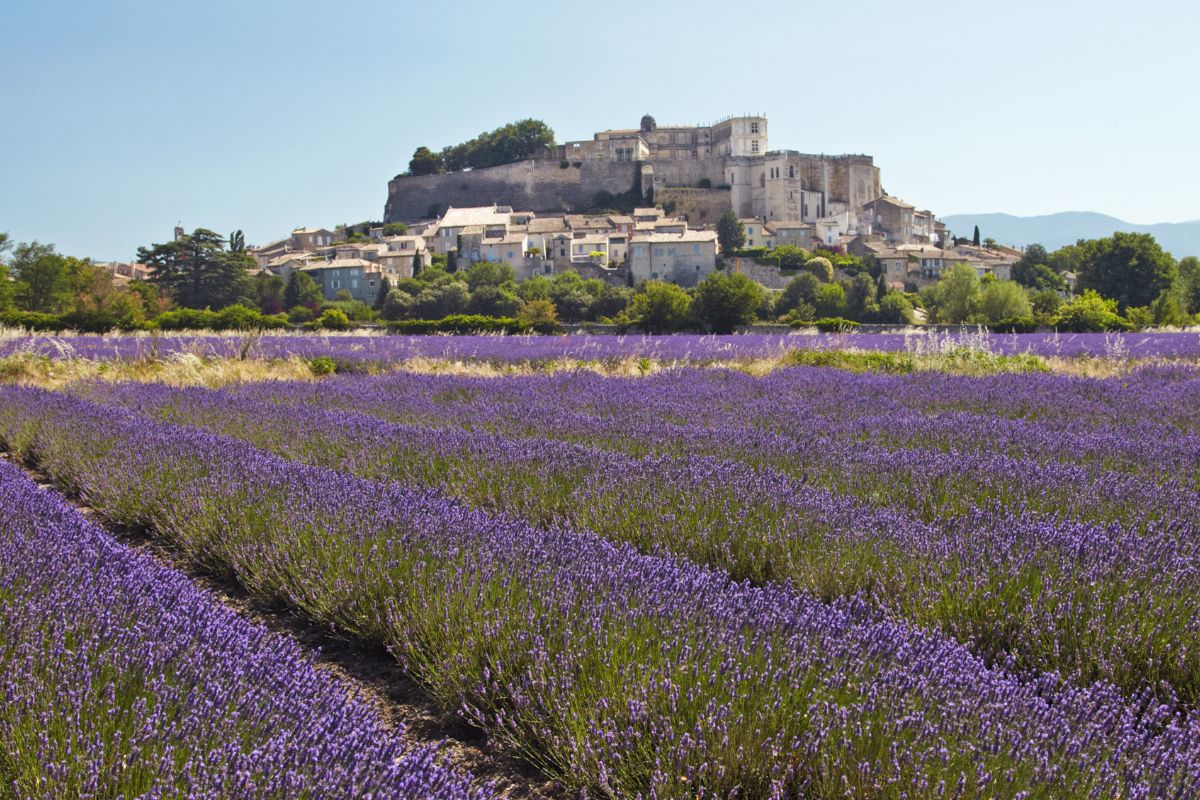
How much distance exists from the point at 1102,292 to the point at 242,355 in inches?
2309

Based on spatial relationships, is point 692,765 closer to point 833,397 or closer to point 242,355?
point 833,397

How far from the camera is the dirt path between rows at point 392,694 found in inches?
92.5

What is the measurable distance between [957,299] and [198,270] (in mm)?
44181

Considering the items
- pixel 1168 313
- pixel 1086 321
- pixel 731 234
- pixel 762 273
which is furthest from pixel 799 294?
pixel 1086 321

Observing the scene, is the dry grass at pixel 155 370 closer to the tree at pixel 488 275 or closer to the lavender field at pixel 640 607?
the lavender field at pixel 640 607

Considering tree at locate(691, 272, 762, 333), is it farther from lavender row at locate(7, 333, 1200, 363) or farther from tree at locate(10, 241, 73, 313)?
tree at locate(10, 241, 73, 313)

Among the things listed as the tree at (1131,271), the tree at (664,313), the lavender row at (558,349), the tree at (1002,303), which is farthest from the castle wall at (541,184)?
the lavender row at (558,349)

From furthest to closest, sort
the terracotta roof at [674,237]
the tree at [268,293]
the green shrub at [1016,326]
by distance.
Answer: the terracotta roof at [674,237]
the tree at [268,293]
the green shrub at [1016,326]

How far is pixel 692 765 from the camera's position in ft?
6.31

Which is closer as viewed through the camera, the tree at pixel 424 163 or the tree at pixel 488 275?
the tree at pixel 488 275

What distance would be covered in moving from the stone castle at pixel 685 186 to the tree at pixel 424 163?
5.70 feet

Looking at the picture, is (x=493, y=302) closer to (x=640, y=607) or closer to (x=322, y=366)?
A: (x=322, y=366)

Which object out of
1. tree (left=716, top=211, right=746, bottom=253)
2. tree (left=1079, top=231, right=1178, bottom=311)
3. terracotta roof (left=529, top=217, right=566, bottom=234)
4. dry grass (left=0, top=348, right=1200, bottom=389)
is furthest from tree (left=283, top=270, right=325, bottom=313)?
tree (left=1079, top=231, right=1178, bottom=311)

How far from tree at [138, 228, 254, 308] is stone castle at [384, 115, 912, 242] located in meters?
33.2
